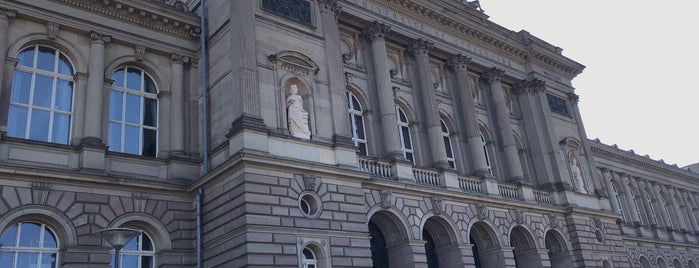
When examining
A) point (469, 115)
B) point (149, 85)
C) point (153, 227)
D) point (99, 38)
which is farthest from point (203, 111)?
point (469, 115)

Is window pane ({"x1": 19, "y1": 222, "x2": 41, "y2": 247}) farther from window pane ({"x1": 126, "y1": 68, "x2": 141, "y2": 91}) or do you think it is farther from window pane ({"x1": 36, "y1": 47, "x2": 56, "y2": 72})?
window pane ({"x1": 126, "y1": 68, "x2": 141, "y2": 91})

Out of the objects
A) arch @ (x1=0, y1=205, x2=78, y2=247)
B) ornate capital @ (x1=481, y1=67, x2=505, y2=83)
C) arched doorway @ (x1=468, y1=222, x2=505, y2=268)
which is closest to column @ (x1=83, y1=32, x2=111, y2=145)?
arch @ (x1=0, y1=205, x2=78, y2=247)

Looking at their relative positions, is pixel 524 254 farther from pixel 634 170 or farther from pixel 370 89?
pixel 634 170

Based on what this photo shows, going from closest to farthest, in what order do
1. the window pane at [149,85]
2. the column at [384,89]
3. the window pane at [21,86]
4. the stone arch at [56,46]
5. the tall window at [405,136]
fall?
the window pane at [21,86], the stone arch at [56,46], the window pane at [149,85], the column at [384,89], the tall window at [405,136]

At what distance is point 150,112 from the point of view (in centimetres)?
2209

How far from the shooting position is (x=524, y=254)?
28.3m

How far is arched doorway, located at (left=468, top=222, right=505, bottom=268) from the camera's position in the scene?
2614 cm

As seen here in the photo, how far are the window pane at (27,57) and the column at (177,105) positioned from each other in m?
4.52

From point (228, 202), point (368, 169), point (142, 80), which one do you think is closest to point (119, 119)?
point (142, 80)

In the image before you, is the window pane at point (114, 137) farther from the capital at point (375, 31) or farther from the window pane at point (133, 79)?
the capital at point (375, 31)

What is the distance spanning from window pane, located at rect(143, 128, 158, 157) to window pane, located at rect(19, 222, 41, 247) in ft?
13.9

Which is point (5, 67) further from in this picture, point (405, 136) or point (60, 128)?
point (405, 136)

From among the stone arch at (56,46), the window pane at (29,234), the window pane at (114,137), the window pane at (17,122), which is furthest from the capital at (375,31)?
the window pane at (29,234)

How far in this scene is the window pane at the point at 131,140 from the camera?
2097 cm
